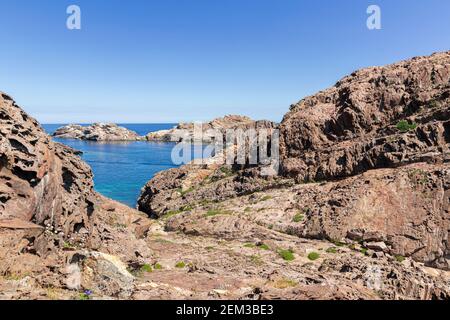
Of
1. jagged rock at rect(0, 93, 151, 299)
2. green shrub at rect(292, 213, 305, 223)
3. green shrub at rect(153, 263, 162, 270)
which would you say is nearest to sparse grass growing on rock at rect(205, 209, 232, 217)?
green shrub at rect(292, 213, 305, 223)

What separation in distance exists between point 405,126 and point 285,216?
1607cm

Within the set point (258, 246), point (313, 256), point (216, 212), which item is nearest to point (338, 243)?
point (313, 256)

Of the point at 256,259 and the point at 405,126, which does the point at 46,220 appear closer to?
the point at 256,259

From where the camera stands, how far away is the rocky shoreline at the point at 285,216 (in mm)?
16984

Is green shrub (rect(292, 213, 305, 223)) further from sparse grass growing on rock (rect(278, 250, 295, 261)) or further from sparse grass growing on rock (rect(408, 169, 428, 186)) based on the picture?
sparse grass growing on rock (rect(408, 169, 428, 186))

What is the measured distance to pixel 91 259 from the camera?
1705cm

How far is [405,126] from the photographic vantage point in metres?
37.8

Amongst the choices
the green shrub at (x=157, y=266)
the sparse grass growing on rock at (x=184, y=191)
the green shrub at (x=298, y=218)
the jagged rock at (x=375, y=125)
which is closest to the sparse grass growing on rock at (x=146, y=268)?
the green shrub at (x=157, y=266)

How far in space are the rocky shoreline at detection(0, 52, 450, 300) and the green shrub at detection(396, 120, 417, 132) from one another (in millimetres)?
186

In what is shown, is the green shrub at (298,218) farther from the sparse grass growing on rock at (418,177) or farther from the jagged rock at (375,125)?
the sparse grass growing on rock at (418,177)

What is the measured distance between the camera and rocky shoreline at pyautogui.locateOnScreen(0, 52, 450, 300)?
55.7 ft

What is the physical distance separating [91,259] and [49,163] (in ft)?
27.6
